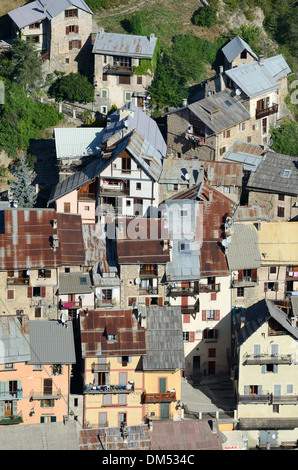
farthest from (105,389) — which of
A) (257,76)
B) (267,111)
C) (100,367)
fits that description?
(257,76)

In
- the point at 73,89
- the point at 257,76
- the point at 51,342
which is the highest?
the point at 257,76

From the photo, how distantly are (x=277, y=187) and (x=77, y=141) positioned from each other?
75.5ft

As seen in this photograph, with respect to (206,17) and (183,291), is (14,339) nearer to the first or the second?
(183,291)

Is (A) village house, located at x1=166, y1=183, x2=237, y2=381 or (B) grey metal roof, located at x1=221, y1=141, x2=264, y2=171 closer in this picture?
(A) village house, located at x1=166, y1=183, x2=237, y2=381

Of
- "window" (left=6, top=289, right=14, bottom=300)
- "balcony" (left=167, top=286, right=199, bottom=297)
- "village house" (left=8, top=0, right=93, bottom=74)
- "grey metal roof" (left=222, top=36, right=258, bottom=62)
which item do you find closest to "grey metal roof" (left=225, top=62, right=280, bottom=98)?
"grey metal roof" (left=222, top=36, right=258, bottom=62)

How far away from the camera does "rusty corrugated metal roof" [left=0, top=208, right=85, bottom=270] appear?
4838 inches

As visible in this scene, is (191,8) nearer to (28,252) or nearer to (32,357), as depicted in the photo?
(28,252)

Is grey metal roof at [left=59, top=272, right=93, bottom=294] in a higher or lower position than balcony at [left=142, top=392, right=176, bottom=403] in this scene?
higher

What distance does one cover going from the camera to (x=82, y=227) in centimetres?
12862

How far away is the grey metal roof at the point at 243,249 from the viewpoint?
418 feet

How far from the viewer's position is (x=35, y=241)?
12431 cm

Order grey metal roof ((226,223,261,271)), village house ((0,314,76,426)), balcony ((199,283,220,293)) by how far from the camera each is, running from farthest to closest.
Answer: grey metal roof ((226,223,261,271))
balcony ((199,283,220,293))
village house ((0,314,76,426))

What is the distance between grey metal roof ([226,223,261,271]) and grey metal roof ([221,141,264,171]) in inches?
496

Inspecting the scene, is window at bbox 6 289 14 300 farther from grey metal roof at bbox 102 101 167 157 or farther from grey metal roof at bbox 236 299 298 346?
grey metal roof at bbox 102 101 167 157
